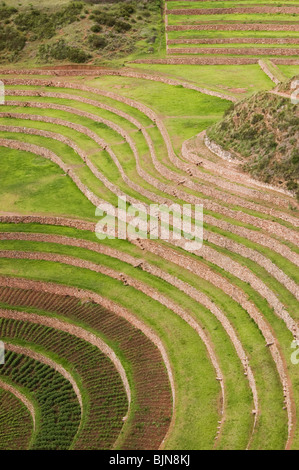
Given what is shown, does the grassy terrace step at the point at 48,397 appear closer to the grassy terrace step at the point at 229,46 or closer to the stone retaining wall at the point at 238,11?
the grassy terrace step at the point at 229,46

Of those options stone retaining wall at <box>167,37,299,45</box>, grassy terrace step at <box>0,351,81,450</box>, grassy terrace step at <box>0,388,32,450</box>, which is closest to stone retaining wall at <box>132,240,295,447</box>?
grassy terrace step at <box>0,351,81,450</box>

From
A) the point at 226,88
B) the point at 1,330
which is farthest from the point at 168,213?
the point at 226,88

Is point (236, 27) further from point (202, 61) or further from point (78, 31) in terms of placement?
point (78, 31)

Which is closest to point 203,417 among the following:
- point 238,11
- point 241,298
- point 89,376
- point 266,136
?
point 241,298

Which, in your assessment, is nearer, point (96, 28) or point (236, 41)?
point (236, 41)

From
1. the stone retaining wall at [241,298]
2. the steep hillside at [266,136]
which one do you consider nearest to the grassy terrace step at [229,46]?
the steep hillside at [266,136]

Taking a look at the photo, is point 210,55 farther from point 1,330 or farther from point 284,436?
point 284,436
